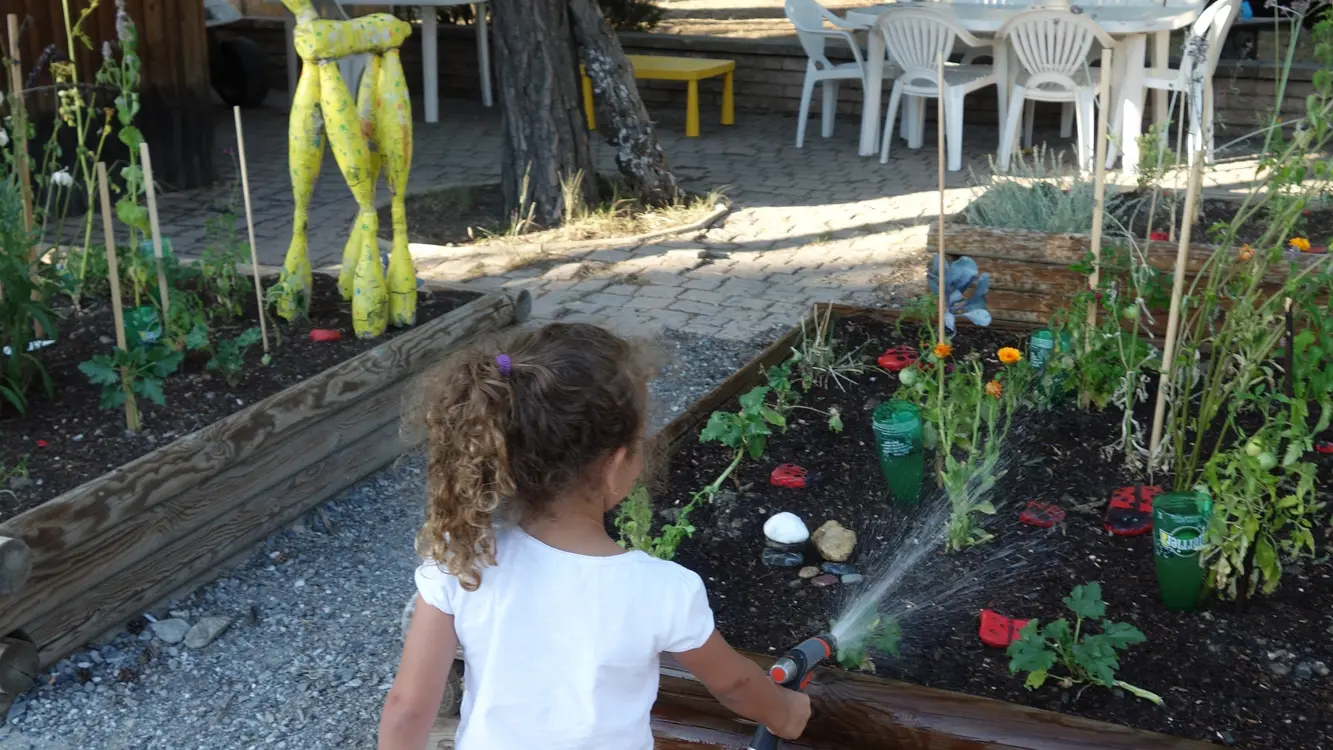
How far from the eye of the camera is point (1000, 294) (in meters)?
4.85

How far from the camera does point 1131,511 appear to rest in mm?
3123

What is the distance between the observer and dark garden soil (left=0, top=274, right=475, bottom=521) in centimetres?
344

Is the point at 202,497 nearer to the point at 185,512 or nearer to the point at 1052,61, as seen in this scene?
the point at 185,512

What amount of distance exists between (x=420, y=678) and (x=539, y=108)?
552 centimetres

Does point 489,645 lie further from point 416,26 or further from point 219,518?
point 416,26

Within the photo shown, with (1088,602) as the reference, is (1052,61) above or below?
above

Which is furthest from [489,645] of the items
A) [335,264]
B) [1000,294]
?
[335,264]

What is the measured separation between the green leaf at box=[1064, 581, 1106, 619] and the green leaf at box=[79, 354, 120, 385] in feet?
8.10

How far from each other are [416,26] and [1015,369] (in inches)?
364

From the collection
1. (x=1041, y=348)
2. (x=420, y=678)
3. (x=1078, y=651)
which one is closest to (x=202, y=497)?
(x=420, y=678)

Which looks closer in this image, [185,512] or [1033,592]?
[1033,592]

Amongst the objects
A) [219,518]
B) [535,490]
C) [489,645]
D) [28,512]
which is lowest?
[219,518]

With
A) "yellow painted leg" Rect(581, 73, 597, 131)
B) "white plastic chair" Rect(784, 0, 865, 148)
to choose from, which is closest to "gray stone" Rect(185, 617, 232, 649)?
"white plastic chair" Rect(784, 0, 865, 148)

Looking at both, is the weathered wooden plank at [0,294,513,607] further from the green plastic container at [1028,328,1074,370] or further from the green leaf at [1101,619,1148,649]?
the green leaf at [1101,619,1148,649]
